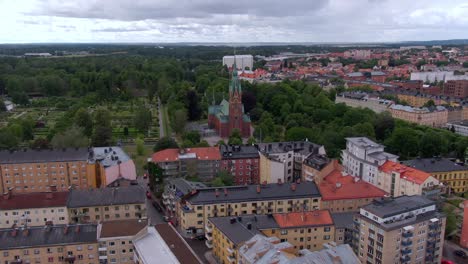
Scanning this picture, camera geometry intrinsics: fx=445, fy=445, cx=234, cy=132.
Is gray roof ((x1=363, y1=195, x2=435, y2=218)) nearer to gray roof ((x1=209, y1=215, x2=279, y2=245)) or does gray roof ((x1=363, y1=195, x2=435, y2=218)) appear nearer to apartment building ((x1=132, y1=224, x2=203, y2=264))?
gray roof ((x1=209, y1=215, x2=279, y2=245))

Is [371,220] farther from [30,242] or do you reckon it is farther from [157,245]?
[30,242]

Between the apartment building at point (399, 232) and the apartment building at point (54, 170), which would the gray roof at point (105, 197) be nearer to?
the apartment building at point (54, 170)

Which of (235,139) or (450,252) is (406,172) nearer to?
(450,252)

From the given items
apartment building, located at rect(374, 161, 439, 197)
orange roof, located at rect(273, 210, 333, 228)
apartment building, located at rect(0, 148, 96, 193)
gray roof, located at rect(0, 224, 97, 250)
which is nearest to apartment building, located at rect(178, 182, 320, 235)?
orange roof, located at rect(273, 210, 333, 228)

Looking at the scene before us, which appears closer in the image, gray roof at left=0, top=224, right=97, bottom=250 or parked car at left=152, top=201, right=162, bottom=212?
gray roof at left=0, top=224, right=97, bottom=250

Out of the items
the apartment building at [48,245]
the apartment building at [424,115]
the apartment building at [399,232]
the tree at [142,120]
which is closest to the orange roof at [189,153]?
the apartment building at [48,245]
